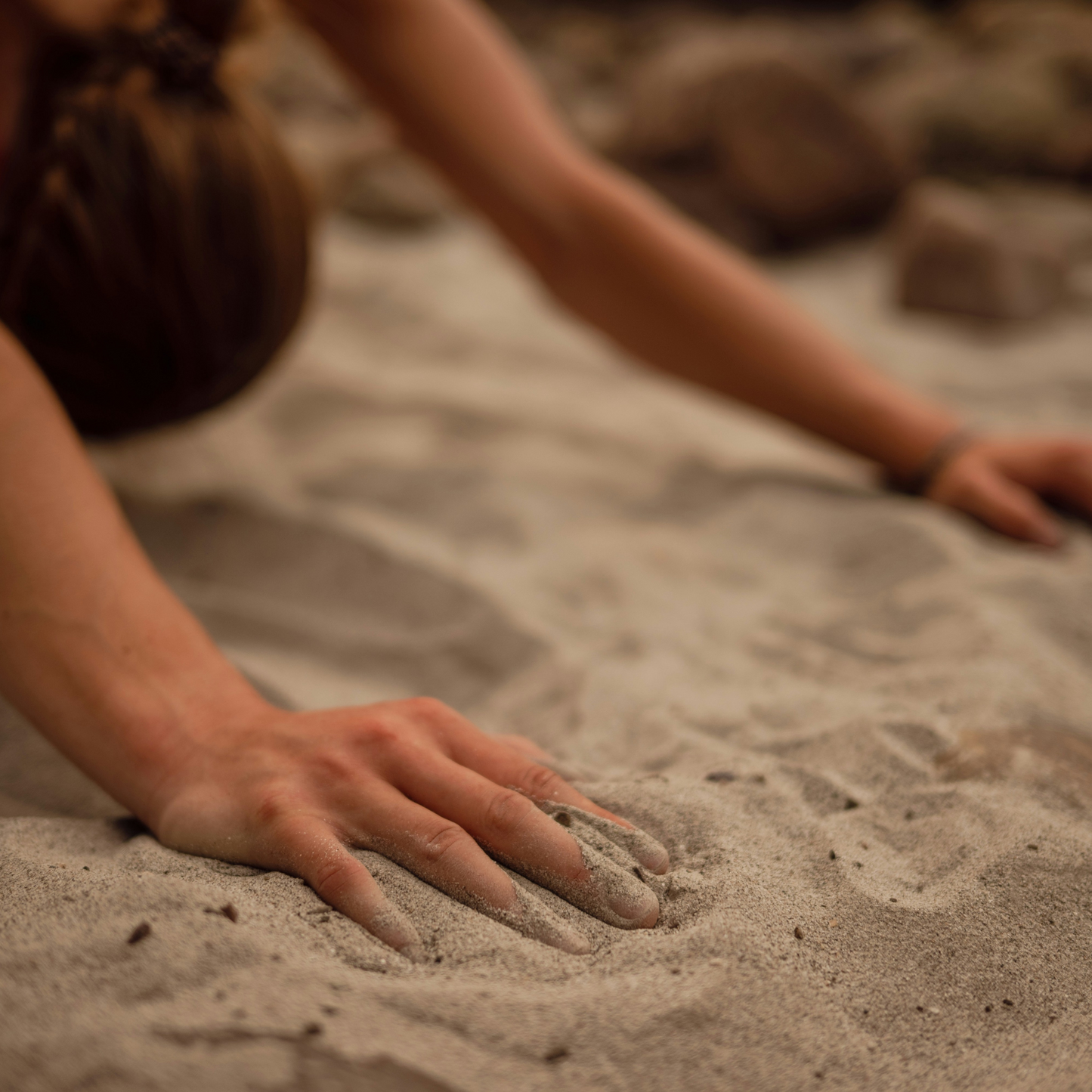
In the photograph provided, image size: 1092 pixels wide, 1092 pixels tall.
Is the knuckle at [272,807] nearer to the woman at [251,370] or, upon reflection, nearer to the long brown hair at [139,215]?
the woman at [251,370]

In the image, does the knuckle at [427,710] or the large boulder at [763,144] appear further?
the large boulder at [763,144]

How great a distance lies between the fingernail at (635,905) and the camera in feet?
2.04

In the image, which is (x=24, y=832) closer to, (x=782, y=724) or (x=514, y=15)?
(x=782, y=724)

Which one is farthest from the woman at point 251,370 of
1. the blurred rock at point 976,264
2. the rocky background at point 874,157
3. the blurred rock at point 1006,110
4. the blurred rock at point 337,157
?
the blurred rock at point 1006,110

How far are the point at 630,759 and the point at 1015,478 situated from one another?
35.1 inches

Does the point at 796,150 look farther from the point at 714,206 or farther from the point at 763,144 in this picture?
the point at 714,206

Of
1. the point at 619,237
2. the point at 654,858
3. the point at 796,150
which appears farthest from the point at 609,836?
the point at 796,150

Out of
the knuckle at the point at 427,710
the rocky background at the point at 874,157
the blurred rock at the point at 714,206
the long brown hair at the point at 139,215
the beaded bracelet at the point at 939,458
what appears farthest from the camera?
the blurred rock at the point at 714,206

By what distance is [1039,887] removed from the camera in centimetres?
67

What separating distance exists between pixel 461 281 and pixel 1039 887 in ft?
7.64

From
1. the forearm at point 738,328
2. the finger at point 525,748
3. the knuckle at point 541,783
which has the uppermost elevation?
the forearm at point 738,328

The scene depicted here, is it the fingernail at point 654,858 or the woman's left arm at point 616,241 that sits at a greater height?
the woman's left arm at point 616,241

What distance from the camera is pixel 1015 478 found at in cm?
137

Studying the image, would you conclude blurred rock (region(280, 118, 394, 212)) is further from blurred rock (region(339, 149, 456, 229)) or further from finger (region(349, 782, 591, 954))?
finger (region(349, 782, 591, 954))
